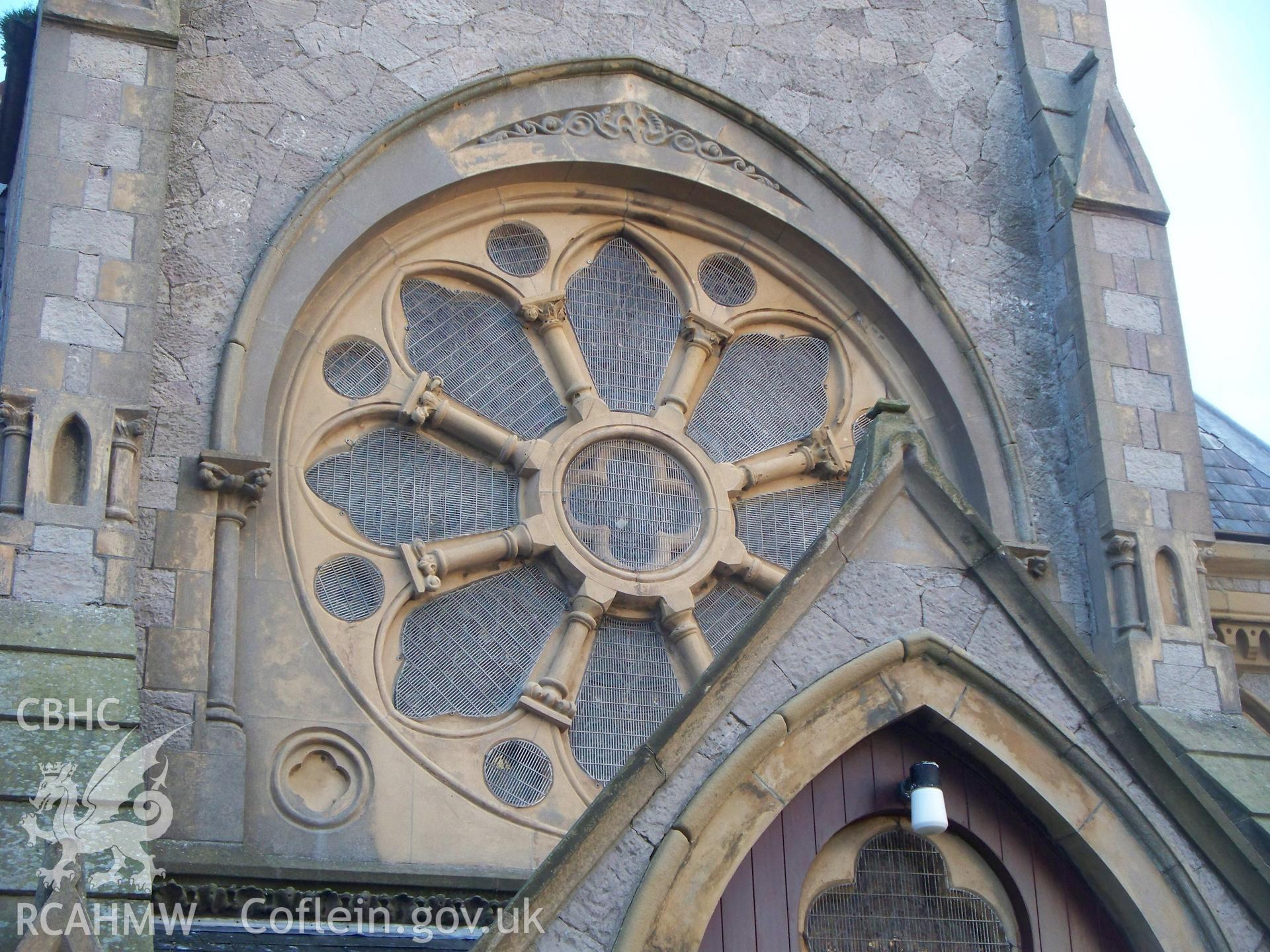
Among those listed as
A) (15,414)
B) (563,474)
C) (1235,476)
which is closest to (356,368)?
(563,474)

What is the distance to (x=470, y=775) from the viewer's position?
9.26 metres

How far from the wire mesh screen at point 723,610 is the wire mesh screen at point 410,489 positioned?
1.16 metres

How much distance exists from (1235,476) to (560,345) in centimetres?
473

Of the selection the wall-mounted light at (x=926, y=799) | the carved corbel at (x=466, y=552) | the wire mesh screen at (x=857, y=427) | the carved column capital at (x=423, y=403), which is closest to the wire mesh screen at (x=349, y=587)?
the carved corbel at (x=466, y=552)

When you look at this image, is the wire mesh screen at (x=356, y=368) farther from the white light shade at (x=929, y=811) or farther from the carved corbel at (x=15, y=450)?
the white light shade at (x=929, y=811)

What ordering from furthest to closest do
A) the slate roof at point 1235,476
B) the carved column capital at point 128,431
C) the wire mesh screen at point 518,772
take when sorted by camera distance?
the slate roof at point 1235,476 < the wire mesh screen at point 518,772 < the carved column capital at point 128,431

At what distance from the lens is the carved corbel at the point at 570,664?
9555 mm

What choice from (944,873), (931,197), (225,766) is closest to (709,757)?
(944,873)

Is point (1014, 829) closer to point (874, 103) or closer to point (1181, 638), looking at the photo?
point (1181, 638)

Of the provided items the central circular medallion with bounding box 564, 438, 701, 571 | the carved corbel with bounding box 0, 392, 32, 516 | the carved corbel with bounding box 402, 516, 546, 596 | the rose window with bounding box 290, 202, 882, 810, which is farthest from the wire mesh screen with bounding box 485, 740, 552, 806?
the carved corbel with bounding box 0, 392, 32, 516

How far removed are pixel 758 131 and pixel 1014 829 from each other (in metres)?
5.46

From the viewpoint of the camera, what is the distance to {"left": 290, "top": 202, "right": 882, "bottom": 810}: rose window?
961 cm

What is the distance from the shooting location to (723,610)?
33.8 ft

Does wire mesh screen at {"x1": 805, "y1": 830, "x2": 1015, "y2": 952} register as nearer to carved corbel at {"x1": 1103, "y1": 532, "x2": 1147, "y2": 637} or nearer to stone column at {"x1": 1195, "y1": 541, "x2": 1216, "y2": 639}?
carved corbel at {"x1": 1103, "y1": 532, "x2": 1147, "y2": 637}
